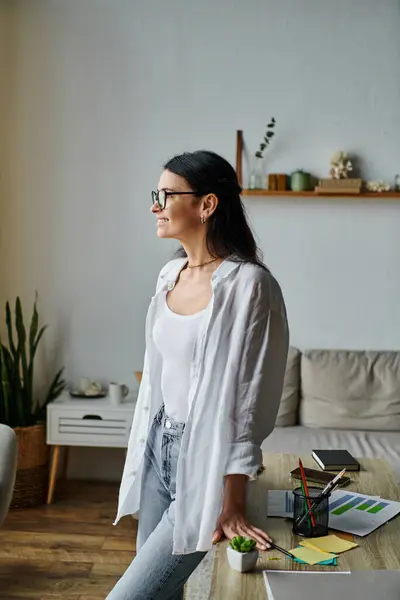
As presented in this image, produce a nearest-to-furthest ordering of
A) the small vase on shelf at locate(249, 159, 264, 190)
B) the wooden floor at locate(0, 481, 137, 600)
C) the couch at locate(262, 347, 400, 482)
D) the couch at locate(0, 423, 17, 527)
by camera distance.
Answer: the couch at locate(0, 423, 17, 527), the wooden floor at locate(0, 481, 137, 600), the couch at locate(262, 347, 400, 482), the small vase on shelf at locate(249, 159, 264, 190)

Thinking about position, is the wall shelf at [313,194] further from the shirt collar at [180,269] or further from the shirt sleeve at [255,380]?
the shirt sleeve at [255,380]

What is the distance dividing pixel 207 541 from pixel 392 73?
3.05 meters

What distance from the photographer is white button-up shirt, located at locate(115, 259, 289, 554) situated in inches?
62.4

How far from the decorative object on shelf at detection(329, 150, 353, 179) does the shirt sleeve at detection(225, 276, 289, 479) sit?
7.77 ft

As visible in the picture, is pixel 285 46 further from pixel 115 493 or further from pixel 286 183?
pixel 115 493

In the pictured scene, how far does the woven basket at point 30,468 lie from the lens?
3.72 meters

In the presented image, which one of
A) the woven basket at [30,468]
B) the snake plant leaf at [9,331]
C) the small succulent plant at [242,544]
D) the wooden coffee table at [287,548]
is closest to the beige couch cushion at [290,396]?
the woven basket at [30,468]

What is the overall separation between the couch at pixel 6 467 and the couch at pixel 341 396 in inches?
64.5

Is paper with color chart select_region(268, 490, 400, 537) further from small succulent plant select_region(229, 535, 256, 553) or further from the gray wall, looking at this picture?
the gray wall

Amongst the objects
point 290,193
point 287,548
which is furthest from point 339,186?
point 287,548

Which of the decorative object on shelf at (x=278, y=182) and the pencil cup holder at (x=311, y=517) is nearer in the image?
the pencil cup holder at (x=311, y=517)

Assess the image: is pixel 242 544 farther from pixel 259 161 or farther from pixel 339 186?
pixel 259 161

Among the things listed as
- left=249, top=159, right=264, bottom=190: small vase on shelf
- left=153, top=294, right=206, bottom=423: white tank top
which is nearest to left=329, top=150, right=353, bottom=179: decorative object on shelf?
left=249, top=159, right=264, bottom=190: small vase on shelf

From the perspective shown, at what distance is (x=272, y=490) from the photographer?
1911 mm
